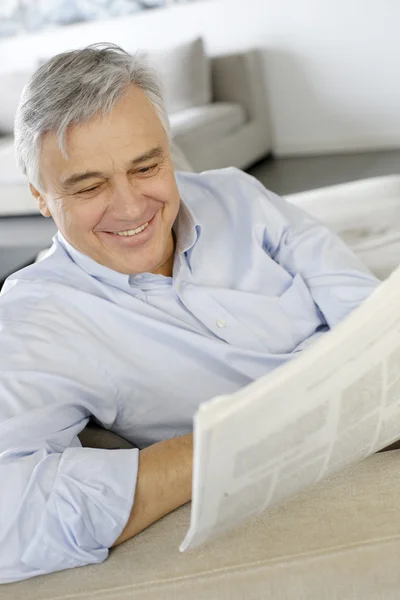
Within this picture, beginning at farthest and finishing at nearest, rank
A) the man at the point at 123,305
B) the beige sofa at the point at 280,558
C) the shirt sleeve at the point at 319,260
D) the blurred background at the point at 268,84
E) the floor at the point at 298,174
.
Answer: the blurred background at the point at 268,84 → the floor at the point at 298,174 → the shirt sleeve at the point at 319,260 → the man at the point at 123,305 → the beige sofa at the point at 280,558

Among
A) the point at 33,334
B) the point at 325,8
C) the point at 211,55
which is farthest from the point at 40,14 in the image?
the point at 33,334

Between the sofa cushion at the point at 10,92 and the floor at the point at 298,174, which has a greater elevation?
the sofa cushion at the point at 10,92

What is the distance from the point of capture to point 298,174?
5.14 meters

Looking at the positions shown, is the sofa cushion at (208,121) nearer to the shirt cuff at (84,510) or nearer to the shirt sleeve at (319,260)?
the shirt sleeve at (319,260)

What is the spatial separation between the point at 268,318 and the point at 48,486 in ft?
1.94

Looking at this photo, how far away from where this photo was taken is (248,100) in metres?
5.54

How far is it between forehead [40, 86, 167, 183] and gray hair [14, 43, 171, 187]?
1 centimetres

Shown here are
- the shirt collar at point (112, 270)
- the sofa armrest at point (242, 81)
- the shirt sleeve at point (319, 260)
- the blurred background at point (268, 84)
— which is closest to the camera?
the shirt collar at point (112, 270)

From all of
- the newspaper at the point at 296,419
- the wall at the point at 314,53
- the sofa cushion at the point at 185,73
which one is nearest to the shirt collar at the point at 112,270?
the newspaper at the point at 296,419

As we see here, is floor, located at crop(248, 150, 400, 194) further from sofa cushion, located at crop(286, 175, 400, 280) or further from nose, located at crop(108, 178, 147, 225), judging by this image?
nose, located at crop(108, 178, 147, 225)

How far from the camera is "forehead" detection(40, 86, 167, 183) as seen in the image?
4.09 ft

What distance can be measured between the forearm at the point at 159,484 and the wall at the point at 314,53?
464 centimetres

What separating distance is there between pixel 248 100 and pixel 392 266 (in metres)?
3.89

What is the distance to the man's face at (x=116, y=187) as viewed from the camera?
1255 millimetres
